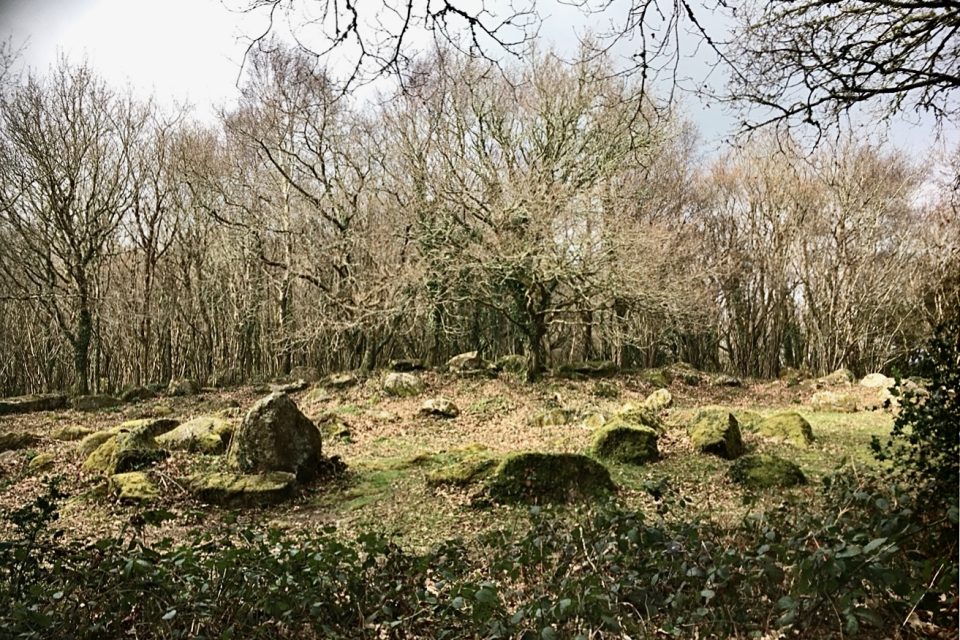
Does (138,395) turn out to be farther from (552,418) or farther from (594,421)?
(594,421)

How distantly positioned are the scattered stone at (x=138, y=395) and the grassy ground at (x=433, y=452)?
0.79 m

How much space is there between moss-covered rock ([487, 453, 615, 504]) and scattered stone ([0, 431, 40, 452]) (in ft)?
22.4

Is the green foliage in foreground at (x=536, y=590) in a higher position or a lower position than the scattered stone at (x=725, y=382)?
higher

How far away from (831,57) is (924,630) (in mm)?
3681

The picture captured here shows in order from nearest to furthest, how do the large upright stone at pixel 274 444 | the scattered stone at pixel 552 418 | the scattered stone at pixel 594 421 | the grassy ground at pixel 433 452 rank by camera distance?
the grassy ground at pixel 433 452 < the large upright stone at pixel 274 444 < the scattered stone at pixel 594 421 < the scattered stone at pixel 552 418

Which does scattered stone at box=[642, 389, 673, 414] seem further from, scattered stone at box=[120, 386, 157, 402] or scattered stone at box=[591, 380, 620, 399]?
scattered stone at box=[120, 386, 157, 402]

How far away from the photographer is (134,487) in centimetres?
608

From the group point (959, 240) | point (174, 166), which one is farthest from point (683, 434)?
point (174, 166)

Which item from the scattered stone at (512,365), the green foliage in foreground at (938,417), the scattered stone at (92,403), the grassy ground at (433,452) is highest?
the green foliage in foreground at (938,417)

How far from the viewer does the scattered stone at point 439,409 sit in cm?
1076

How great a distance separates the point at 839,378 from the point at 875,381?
74 cm

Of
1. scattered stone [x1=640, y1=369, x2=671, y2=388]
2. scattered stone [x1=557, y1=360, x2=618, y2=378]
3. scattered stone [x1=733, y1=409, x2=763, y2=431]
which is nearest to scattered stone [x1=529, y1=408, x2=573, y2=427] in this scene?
scattered stone [x1=733, y1=409, x2=763, y2=431]

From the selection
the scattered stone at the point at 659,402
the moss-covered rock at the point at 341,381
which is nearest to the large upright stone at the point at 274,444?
the scattered stone at the point at 659,402

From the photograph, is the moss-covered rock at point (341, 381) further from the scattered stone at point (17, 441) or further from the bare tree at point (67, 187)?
the scattered stone at point (17, 441)
